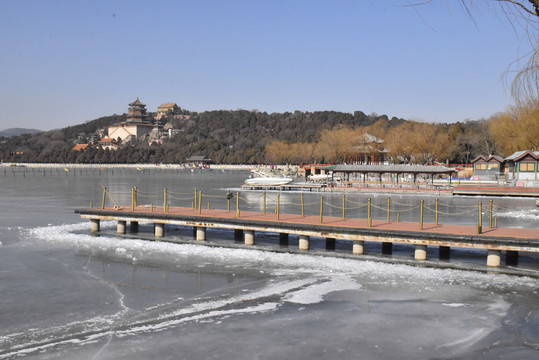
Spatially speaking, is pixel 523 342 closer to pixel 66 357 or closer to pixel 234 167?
pixel 66 357

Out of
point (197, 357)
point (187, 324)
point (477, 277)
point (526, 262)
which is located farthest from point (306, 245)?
point (197, 357)

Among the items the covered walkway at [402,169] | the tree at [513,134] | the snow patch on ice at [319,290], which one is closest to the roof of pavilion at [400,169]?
the covered walkway at [402,169]

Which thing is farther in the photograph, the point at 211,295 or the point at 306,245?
the point at 306,245

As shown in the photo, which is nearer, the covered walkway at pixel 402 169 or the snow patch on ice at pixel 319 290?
the snow patch on ice at pixel 319 290

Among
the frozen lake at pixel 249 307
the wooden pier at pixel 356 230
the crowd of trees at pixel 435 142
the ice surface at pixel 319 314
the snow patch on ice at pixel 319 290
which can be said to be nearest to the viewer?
the frozen lake at pixel 249 307

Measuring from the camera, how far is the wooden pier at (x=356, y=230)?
1725 cm

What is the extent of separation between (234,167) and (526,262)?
560 feet

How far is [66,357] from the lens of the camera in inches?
384

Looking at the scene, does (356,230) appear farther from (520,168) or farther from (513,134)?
(513,134)

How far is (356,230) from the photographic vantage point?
744 inches

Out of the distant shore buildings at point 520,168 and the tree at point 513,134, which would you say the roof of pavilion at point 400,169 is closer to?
the distant shore buildings at point 520,168

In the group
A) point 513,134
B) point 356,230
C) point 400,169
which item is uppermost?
point 513,134

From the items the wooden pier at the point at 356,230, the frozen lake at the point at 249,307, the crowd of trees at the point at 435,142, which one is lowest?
the frozen lake at the point at 249,307

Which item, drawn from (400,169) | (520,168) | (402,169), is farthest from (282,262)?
(520,168)
